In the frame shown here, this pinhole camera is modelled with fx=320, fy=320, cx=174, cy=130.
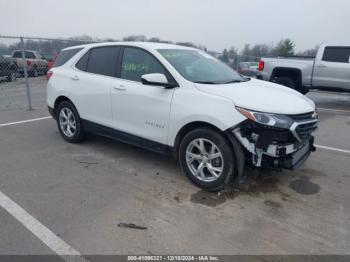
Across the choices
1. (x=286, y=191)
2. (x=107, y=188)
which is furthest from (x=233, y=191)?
(x=107, y=188)

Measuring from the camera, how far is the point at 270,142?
353cm

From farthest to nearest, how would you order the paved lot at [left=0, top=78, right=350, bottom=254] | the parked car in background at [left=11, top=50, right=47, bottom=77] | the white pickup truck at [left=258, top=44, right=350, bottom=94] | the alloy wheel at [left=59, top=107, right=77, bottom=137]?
the parked car in background at [left=11, top=50, right=47, bottom=77], the white pickup truck at [left=258, top=44, right=350, bottom=94], the alloy wheel at [left=59, top=107, right=77, bottom=137], the paved lot at [left=0, top=78, right=350, bottom=254]

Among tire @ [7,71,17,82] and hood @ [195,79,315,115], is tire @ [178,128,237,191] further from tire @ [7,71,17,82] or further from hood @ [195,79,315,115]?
tire @ [7,71,17,82]

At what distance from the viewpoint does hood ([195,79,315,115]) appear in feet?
11.8

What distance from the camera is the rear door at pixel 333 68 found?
10383 mm

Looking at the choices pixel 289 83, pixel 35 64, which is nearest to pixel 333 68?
pixel 289 83

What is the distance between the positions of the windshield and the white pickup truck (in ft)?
22.8

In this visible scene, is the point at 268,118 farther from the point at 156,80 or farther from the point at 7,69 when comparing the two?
the point at 7,69

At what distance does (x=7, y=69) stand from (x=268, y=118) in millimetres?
9779

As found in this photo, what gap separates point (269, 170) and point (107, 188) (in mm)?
2295

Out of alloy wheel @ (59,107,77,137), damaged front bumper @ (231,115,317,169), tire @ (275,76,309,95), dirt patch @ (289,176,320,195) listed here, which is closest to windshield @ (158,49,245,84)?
damaged front bumper @ (231,115,317,169)

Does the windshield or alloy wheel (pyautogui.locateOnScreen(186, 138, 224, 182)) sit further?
the windshield

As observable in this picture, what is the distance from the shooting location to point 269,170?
182 inches

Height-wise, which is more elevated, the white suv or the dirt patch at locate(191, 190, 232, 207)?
the white suv
